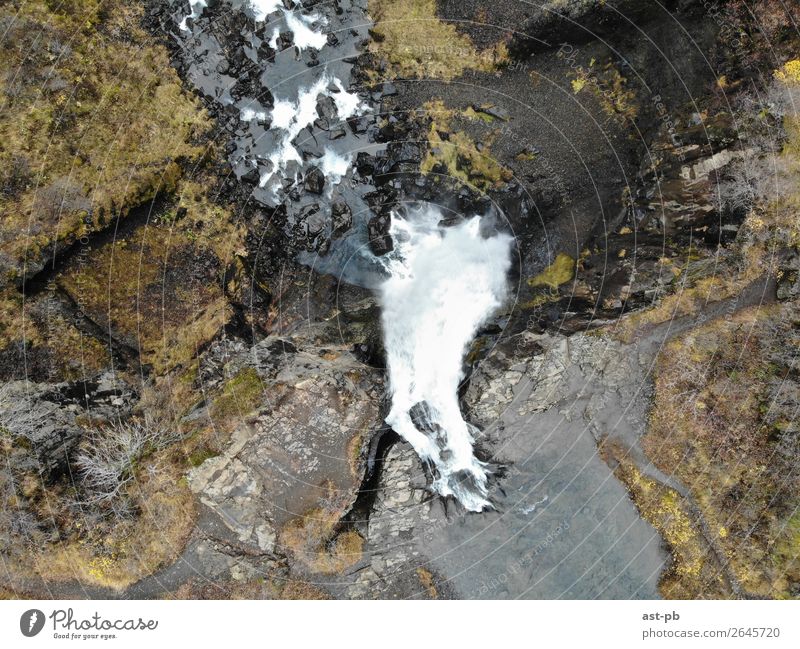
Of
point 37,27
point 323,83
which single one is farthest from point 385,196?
point 37,27

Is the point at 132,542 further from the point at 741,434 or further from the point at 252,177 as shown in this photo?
the point at 741,434

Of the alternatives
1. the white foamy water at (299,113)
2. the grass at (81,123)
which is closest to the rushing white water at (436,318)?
the white foamy water at (299,113)

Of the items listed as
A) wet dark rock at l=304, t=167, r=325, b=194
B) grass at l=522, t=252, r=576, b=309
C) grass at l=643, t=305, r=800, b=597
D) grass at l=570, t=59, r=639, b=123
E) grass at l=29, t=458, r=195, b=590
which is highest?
grass at l=570, t=59, r=639, b=123

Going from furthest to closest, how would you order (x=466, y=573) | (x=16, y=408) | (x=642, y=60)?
1. (x=466, y=573)
2. (x=642, y=60)
3. (x=16, y=408)

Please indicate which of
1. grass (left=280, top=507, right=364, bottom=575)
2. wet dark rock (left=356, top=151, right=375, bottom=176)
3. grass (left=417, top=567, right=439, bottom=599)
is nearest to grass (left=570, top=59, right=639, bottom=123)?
wet dark rock (left=356, top=151, right=375, bottom=176)

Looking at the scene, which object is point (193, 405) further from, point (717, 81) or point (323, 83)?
point (717, 81)
